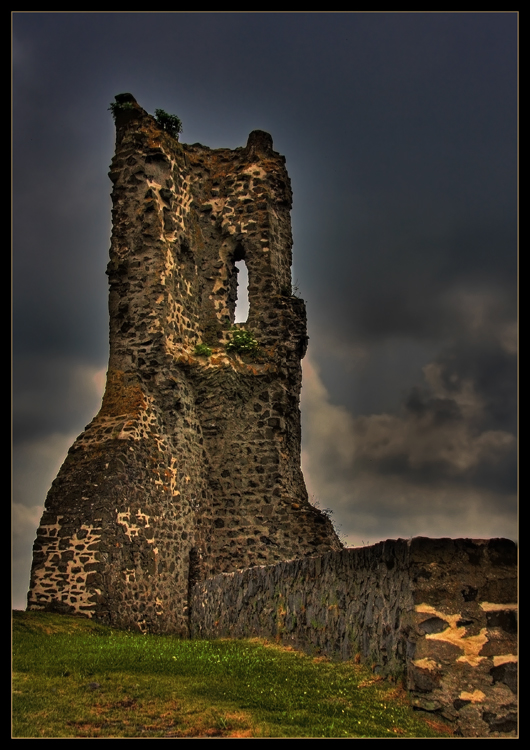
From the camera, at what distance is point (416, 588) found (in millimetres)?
8031

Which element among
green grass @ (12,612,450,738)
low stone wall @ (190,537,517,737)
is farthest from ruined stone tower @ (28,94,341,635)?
low stone wall @ (190,537,517,737)

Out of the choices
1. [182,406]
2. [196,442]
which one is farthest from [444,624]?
[196,442]

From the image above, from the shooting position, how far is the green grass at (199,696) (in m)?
7.05

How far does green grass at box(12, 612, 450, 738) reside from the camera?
23.1 feet

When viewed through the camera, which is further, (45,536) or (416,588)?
(45,536)

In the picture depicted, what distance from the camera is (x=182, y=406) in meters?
18.9

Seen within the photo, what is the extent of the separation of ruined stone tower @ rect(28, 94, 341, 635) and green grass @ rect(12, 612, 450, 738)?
4801 mm

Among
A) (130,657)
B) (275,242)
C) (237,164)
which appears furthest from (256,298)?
(130,657)

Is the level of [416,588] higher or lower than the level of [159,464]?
lower

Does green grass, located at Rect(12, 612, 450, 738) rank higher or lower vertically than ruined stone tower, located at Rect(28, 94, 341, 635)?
lower

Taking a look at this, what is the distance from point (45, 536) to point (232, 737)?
9740 millimetres

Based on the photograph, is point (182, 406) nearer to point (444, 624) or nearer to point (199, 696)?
point (199, 696)

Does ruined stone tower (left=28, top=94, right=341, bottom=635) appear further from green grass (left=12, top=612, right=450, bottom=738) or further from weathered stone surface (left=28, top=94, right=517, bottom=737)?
green grass (left=12, top=612, right=450, bottom=738)

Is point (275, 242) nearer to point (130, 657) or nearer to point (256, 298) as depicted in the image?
point (256, 298)
